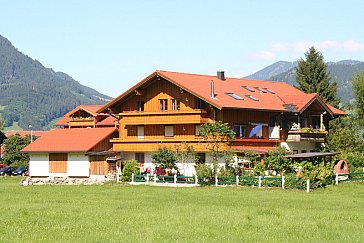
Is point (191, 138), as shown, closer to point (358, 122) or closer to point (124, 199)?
point (124, 199)

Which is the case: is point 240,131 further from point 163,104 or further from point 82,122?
point 82,122

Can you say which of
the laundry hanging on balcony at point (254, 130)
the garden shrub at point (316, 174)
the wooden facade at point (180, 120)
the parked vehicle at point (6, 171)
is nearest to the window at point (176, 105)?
the wooden facade at point (180, 120)

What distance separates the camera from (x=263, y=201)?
40.0m

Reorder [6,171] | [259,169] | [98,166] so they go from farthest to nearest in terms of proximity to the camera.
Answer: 1. [6,171]
2. [98,166]
3. [259,169]

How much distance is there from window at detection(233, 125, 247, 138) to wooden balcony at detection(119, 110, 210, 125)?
2.66m

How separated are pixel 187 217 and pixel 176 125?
119 feet

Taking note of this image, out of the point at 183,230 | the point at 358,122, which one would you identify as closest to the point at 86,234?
the point at 183,230

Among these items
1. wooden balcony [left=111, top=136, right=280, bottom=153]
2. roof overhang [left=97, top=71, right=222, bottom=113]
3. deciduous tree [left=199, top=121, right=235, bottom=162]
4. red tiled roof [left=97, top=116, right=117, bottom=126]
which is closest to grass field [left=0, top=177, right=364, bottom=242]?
deciduous tree [left=199, top=121, right=235, bottom=162]

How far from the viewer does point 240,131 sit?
6525 cm

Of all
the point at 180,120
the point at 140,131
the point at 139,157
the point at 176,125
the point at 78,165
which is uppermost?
the point at 180,120

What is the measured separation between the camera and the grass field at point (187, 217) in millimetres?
24234

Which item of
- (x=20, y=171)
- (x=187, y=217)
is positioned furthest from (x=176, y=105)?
(x=187, y=217)

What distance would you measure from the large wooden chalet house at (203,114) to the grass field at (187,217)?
16817 millimetres

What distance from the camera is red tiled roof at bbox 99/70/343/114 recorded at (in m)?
63.2
